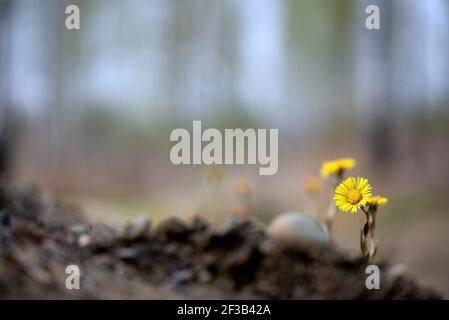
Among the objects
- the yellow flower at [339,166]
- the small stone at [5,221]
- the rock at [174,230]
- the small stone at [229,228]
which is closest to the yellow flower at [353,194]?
the yellow flower at [339,166]

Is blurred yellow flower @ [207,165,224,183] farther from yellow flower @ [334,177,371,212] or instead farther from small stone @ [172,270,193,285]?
yellow flower @ [334,177,371,212]

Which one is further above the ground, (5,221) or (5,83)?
(5,83)

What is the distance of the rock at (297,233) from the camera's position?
0.95m

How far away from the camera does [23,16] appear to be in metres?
3.09

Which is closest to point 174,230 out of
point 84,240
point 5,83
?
point 84,240

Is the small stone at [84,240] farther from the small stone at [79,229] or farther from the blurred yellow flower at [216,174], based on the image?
the blurred yellow flower at [216,174]

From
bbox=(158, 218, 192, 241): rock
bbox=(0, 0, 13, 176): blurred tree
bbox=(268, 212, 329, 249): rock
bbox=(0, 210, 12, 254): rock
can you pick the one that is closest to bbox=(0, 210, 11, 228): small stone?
bbox=(0, 210, 12, 254): rock

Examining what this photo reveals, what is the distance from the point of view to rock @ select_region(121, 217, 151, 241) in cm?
101

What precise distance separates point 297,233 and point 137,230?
15.3 inches

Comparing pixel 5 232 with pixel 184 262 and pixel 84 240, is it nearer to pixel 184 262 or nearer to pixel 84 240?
pixel 84 240

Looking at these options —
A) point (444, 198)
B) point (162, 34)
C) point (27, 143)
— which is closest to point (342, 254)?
point (444, 198)

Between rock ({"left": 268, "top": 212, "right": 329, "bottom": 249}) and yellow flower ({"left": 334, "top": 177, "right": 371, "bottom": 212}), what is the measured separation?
138 mm

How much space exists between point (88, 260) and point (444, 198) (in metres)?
1.66

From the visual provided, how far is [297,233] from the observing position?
95 cm
